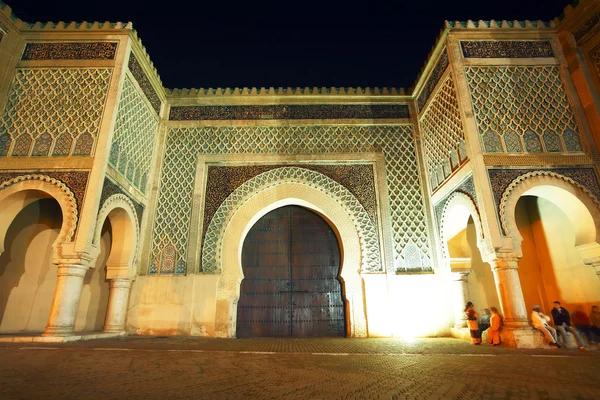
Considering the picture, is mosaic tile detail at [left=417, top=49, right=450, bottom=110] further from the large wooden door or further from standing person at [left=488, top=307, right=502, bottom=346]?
standing person at [left=488, top=307, right=502, bottom=346]

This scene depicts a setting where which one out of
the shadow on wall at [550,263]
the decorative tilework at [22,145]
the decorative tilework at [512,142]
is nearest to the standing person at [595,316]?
the shadow on wall at [550,263]

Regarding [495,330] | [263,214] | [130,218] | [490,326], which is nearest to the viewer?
[495,330]

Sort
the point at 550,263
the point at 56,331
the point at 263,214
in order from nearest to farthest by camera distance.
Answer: the point at 56,331, the point at 550,263, the point at 263,214

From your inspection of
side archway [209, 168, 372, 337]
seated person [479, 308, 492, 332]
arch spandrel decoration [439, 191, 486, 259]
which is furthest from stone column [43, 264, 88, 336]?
seated person [479, 308, 492, 332]

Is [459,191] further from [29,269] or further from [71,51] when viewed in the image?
[29,269]

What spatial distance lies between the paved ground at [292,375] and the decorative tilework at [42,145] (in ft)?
8.29

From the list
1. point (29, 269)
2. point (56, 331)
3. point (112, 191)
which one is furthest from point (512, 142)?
point (29, 269)

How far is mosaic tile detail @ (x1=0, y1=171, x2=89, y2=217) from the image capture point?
409cm

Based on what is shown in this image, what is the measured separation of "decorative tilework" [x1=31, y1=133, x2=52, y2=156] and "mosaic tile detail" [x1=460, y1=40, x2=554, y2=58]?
5946 mm

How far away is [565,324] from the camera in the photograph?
376cm

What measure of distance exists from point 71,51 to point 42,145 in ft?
5.12

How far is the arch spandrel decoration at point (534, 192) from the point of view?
153 inches

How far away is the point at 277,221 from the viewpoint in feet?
19.1

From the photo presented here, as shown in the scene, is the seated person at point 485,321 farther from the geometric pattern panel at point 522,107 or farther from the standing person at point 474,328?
the geometric pattern panel at point 522,107
